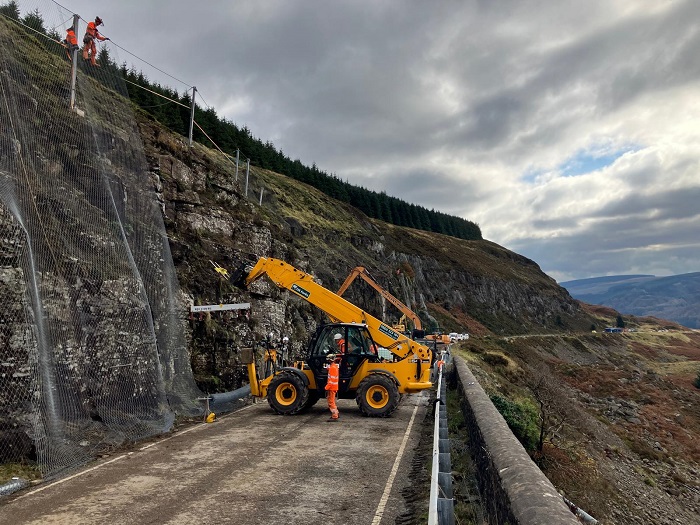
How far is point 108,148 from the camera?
50.0 feet

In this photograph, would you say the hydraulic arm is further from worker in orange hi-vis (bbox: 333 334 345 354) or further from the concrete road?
the concrete road

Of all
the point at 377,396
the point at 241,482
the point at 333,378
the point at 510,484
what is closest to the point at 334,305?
the point at 333,378

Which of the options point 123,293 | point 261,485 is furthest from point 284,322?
point 261,485

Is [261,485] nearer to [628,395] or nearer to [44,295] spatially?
[44,295]

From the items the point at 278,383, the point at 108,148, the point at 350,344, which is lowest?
the point at 278,383

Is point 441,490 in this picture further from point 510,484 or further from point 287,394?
point 287,394

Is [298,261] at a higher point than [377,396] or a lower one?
higher

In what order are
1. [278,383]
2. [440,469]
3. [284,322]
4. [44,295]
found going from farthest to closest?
[284,322], [278,383], [44,295], [440,469]

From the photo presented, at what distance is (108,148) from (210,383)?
8365 mm

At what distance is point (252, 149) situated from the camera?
→ 6925 cm

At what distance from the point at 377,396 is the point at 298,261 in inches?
582

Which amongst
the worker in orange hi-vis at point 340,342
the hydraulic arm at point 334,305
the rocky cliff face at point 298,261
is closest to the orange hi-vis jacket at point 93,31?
the rocky cliff face at point 298,261

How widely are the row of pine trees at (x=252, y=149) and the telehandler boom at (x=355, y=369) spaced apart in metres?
10.9

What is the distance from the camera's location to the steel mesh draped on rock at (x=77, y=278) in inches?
317
